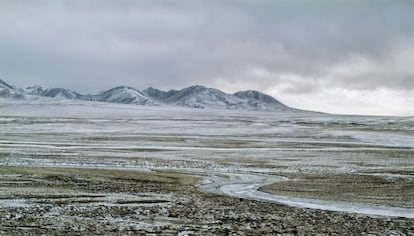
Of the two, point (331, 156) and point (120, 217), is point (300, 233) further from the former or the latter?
point (331, 156)

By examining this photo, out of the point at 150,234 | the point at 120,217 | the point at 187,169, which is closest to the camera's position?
the point at 150,234

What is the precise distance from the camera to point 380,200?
25.3m

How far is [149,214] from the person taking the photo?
1928 cm

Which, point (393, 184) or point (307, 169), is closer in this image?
point (393, 184)

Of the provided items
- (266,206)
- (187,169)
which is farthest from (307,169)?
(266,206)

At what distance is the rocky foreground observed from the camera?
54.0ft

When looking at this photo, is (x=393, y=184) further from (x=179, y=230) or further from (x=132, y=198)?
(x=179, y=230)

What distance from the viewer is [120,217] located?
1844 centimetres

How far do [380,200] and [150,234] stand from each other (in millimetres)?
14301

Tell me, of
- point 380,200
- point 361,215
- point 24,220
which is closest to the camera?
point 24,220

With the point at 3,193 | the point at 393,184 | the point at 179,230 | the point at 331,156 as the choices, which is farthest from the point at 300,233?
the point at 331,156

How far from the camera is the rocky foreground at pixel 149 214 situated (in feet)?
54.0

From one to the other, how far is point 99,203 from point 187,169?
18124 mm

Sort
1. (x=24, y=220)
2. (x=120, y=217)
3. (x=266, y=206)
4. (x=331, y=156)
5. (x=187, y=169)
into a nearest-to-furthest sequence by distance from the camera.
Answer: (x=24, y=220) < (x=120, y=217) < (x=266, y=206) < (x=187, y=169) < (x=331, y=156)
